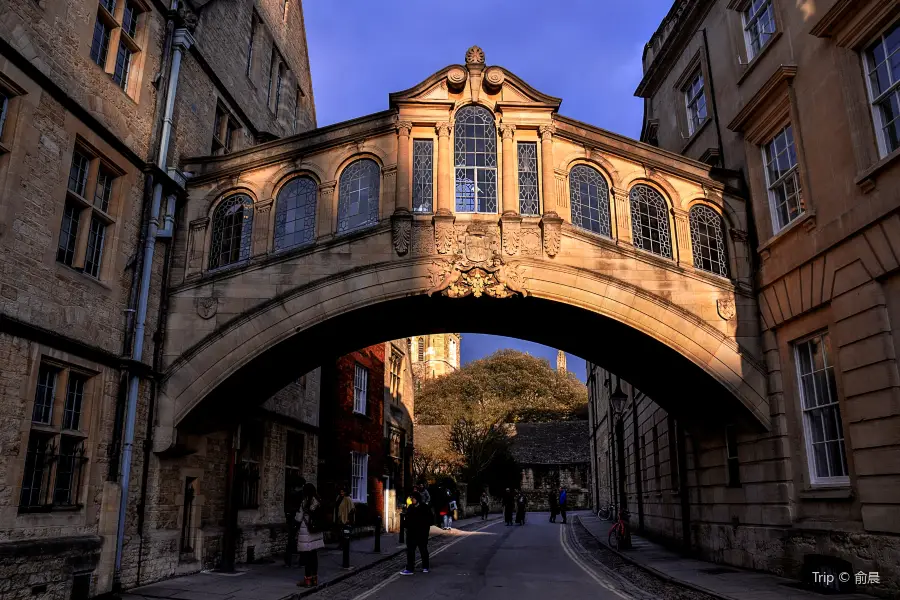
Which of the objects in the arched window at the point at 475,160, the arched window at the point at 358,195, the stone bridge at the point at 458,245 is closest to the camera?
the stone bridge at the point at 458,245

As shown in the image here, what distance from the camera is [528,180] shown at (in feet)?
47.3

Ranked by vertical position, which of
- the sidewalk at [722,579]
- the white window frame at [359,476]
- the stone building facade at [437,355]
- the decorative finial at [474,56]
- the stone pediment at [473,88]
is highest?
the stone building facade at [437,355]

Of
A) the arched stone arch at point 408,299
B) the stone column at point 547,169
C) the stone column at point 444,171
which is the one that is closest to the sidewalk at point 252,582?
the arched stone arch at point 408,299

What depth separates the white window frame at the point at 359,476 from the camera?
2283cm

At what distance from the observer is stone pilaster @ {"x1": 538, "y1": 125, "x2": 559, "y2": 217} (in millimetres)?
14148

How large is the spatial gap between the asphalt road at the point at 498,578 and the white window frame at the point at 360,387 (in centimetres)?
579

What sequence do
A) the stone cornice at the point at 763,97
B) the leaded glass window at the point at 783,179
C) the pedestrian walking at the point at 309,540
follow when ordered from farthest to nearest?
the leaded glass window at the point at 783,179 → the stone cornice at the point at 763,97 → the pedestrian walking at the point at 309,540

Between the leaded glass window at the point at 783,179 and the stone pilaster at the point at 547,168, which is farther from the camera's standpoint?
the stone pilaster at the point at 547,168

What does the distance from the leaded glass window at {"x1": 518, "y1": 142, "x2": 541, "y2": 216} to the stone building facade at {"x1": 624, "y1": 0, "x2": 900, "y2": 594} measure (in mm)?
4090

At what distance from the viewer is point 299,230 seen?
14336 mm

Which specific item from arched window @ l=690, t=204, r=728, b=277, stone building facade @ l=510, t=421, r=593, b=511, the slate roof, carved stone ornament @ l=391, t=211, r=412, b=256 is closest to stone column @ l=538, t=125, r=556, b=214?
carved stone ornament @ l=391, t=211, r=412, b=256

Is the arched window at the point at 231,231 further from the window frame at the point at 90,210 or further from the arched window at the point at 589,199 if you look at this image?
the arched window at the point at 589,199

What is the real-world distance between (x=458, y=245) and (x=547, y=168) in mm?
2485

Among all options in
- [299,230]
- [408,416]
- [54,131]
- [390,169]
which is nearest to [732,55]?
[390,169]
